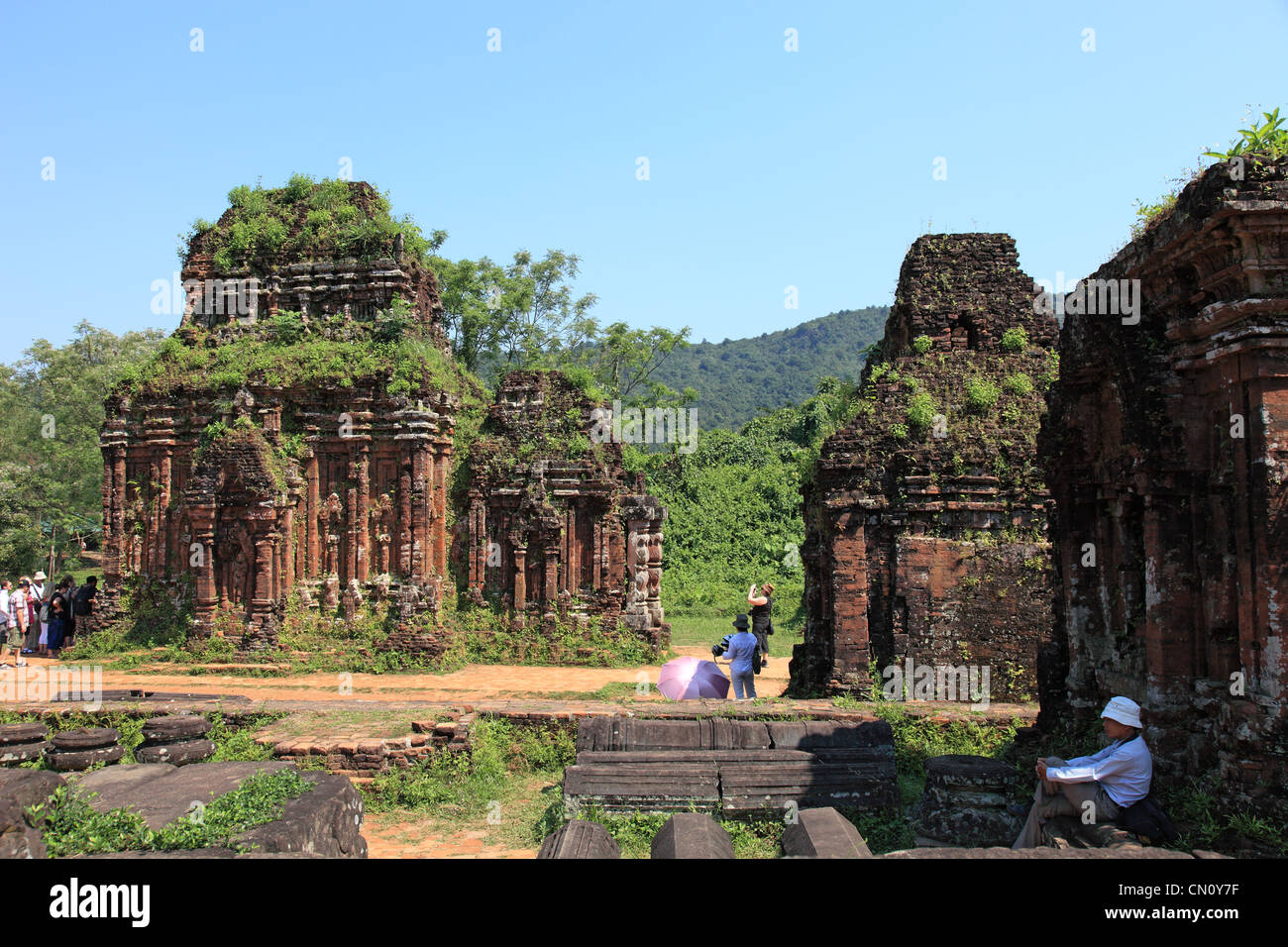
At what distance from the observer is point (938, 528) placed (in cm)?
1256

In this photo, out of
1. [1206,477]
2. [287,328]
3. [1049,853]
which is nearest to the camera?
[1049,853]

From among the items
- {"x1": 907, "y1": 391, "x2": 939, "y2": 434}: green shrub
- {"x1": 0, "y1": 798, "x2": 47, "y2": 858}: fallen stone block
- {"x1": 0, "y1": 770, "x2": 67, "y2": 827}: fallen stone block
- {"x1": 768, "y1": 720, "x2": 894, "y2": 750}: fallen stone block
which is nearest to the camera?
{"x1": 0, "y1": 798, "x2": 47, "y2": 858}: fallen stone block

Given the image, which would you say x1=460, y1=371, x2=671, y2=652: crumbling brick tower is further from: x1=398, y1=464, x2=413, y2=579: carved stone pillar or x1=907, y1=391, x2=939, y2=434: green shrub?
x1=907, y1=391, x2=939, y2=434: green shrub

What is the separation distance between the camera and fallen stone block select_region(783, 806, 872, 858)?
5.85 m

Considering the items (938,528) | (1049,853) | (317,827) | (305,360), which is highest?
(305,360)

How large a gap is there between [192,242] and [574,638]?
12.9 meters

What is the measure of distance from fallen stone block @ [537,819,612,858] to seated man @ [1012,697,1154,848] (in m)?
2.85

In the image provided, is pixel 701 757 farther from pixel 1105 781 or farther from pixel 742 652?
pixel 742 652

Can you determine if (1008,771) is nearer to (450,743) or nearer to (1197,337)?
(1197,337)

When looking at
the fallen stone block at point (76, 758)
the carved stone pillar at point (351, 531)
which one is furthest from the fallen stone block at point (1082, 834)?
the carved stone pillar at point (351, 531)

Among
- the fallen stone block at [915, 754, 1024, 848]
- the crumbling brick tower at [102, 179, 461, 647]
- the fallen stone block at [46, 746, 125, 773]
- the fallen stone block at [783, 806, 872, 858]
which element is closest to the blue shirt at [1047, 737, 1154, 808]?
the fallen stone block at [915, 754, 1024, 848]

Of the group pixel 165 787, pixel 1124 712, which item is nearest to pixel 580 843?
pixel 165 787

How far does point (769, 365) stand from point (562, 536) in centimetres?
9135
